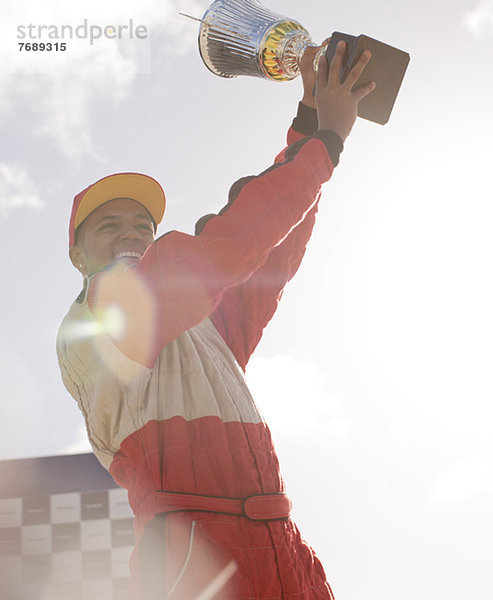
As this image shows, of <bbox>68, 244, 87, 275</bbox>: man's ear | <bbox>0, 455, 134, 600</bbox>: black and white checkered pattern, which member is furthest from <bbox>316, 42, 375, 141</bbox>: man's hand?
<bbox>0, 455, 134, 600</bbox>: black and white checkered pattern

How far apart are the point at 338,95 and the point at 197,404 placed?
797 mm

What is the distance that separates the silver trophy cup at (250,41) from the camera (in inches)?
78.4

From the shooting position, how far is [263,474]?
4.44ft

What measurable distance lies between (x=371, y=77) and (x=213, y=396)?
2.84ft

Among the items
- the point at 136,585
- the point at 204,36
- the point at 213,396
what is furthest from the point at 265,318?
the point at 204,36

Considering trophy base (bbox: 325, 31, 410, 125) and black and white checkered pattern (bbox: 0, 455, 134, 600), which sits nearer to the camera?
trophy base (bbox: 325, 31, 410, 125)

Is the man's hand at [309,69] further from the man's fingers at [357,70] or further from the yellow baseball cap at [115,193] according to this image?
the yellow baseball cap at [115,193]

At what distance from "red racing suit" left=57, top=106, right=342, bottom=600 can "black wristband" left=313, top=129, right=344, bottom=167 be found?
0.01 m

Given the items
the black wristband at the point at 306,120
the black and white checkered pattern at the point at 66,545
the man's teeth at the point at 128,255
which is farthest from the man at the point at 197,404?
the black and white checkered pattern at the point at 66,545

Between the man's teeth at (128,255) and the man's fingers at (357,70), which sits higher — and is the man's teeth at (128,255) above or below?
below

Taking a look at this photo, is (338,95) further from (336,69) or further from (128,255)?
(128,255)

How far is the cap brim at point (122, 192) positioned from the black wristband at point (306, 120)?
1.53 feet

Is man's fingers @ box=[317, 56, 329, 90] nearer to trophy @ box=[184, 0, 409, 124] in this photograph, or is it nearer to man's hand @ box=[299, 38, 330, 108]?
trophy @ box=[184, 0, 409, 124]

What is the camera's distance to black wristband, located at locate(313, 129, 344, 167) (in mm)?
1530
